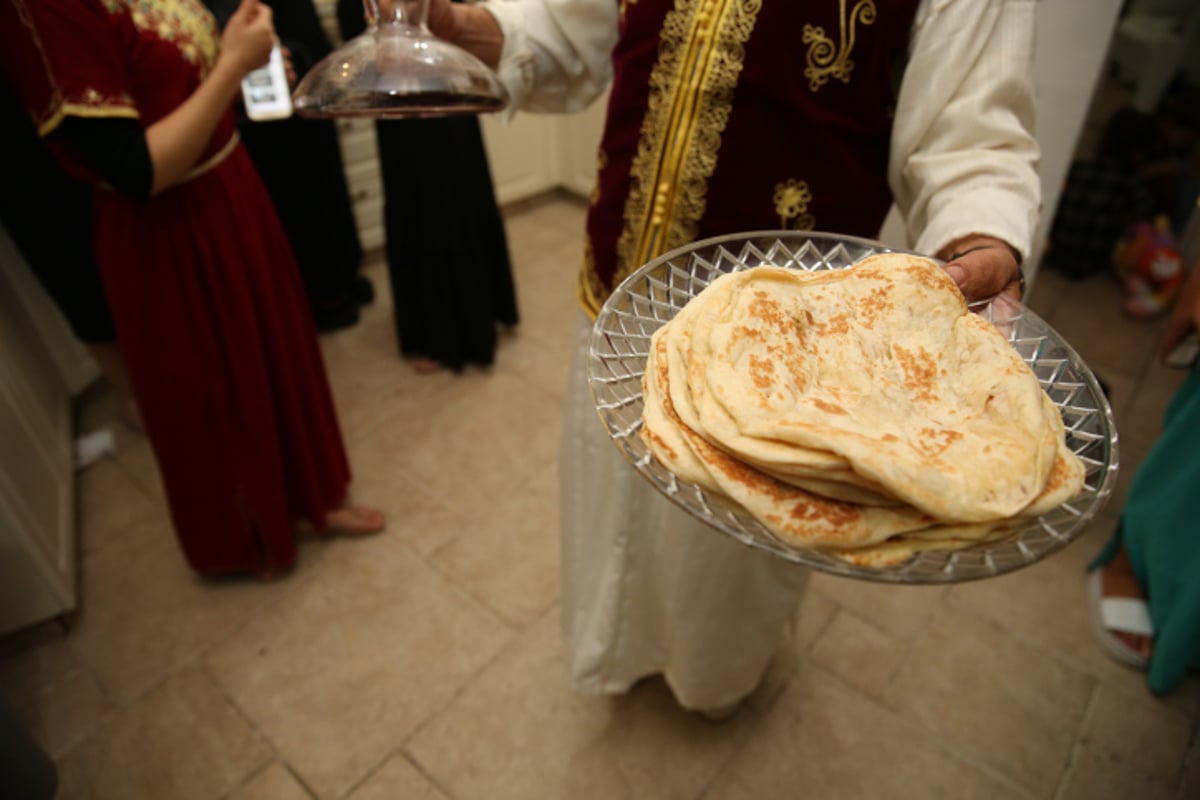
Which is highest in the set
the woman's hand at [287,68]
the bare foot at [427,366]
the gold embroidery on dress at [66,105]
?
the gold embroidery on dress at [66,105]

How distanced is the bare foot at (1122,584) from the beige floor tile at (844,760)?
0.49 metres

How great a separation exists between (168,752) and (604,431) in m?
1.12

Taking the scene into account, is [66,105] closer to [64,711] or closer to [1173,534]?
[64,711]

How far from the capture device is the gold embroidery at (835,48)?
2.23ft

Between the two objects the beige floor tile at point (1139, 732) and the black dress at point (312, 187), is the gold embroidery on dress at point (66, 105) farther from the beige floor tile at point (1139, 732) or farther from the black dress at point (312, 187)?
the beige floor tile at point (1139, 732)

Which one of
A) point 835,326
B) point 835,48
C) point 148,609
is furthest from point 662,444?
point 148,609

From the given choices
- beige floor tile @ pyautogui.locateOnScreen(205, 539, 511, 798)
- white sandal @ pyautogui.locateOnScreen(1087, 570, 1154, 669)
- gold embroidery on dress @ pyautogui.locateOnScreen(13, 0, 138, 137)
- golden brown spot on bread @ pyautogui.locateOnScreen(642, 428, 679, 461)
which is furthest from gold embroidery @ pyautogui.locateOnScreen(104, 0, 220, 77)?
white sandal @ pyautogui.locateOnScreen(1087, 570, 1154, 669)

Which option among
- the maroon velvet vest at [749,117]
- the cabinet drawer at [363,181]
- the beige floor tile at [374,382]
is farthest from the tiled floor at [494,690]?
the cabinet drawer at [363,181]

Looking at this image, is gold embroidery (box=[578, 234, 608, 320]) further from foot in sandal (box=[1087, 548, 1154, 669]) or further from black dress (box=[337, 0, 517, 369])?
foot in sandal (box=[1087, 548, 1154, 669])

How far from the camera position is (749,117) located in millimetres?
733

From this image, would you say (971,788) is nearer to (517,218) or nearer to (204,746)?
(204,746)

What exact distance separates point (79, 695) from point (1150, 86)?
4778mm

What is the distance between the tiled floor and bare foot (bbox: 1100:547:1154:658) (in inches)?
2.4

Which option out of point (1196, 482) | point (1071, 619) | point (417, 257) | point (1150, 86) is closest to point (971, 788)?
point (1071, 619)
